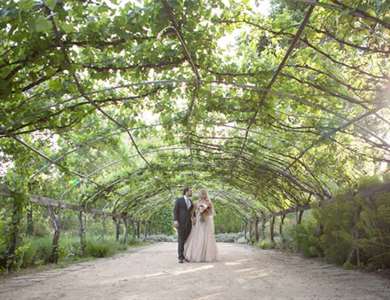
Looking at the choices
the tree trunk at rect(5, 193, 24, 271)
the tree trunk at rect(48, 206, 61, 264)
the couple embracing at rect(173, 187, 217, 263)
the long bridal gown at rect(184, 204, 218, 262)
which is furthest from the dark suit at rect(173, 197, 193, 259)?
the tree trunk at rect(5, 193, 24, 271)

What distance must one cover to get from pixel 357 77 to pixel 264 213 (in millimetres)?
14287

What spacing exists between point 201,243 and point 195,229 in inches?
14.0

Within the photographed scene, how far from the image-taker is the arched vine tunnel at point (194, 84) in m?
4.33

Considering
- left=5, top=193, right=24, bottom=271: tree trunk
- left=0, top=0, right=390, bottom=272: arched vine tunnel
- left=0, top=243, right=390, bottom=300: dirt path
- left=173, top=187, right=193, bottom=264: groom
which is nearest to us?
left=0, top=0, right=390, bottom=272: arched vine tunnel

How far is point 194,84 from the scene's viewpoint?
20.7 ft

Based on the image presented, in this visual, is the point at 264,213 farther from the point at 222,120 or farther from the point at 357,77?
the point at 357,77

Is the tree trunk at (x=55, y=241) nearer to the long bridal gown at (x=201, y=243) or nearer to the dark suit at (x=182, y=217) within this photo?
the dark suit at (x=182, y=217)

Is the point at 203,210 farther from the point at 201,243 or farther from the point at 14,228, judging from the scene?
the point at 14,228

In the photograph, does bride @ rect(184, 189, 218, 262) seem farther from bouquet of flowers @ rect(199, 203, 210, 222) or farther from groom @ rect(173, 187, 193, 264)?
groom @ rect(173, 187, 193, 264)

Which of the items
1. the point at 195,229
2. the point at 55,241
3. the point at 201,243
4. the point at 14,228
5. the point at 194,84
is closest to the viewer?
the point at 194,84

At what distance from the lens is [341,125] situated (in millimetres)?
6812

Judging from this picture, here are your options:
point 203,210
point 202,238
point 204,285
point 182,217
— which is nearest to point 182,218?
point 182,217

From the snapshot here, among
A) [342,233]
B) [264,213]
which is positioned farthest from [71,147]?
[264,213]

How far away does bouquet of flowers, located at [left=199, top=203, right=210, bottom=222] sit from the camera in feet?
34.1
